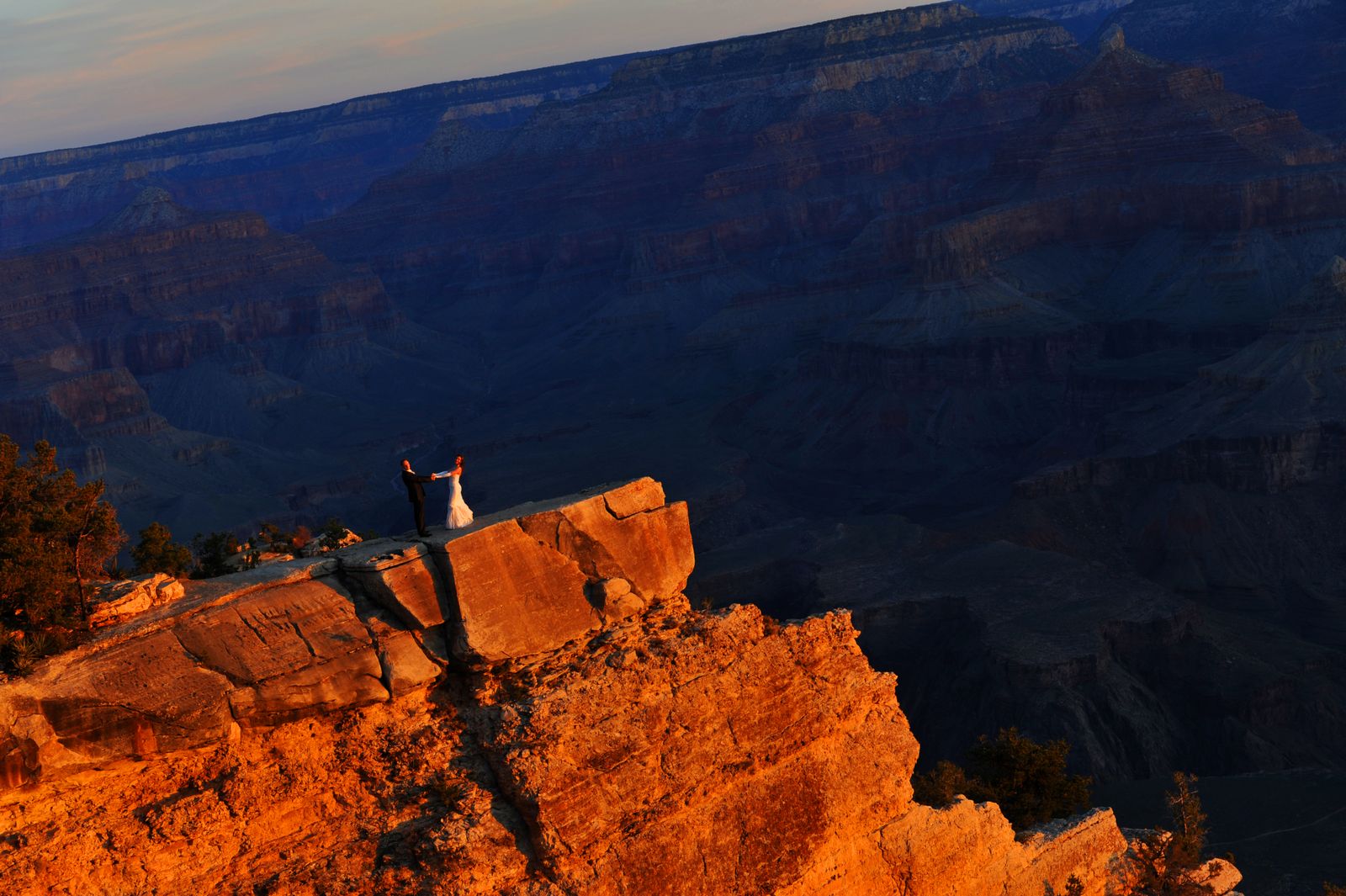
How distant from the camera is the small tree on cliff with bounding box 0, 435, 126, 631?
20.8 metres

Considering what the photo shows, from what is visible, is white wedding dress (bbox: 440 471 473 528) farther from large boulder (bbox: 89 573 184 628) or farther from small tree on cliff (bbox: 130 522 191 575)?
small tree on cliff (bbox: 130 522 191 575)

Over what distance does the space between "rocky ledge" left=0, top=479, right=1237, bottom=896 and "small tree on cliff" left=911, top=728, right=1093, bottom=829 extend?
8775mm

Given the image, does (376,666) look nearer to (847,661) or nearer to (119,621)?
(119,621)

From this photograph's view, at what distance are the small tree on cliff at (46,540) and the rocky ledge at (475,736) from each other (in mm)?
910

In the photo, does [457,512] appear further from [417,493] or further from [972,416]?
[972,416]

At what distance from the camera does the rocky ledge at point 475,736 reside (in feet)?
64.0

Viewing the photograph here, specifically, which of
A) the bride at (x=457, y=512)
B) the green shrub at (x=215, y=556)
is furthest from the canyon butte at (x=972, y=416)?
the bride at (x=457, y=512)

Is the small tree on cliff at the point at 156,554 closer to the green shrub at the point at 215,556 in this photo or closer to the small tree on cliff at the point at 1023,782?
the green shrub at the point at 215,556

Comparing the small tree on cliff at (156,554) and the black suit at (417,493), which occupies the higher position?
the black suit at (417,493)

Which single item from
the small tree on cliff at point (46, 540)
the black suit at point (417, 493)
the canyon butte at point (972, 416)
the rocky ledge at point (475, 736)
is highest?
the small tree on cliff at point (46, 540)

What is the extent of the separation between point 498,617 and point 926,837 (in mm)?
7448

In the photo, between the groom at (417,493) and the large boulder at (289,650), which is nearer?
the large boulder at (289,650)


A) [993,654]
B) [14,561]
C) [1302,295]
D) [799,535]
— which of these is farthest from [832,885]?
[1302,295]

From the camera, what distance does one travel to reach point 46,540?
22.0 m
